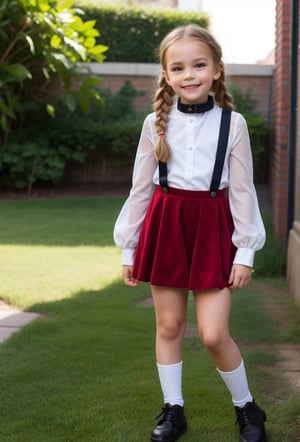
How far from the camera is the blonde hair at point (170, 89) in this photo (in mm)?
2580

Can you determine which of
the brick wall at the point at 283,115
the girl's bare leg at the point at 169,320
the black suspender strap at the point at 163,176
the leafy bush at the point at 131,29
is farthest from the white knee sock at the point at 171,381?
the leafy bush at the point at 131,29

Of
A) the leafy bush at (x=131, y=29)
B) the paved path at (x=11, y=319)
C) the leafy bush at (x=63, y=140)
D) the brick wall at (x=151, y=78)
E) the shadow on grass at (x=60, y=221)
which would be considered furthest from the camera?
the leafy bush at (x=131, y=29)

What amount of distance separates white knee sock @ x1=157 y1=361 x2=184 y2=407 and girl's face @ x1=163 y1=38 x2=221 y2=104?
0.99 m

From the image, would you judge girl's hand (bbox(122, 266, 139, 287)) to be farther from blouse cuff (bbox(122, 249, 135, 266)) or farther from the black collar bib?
the black collar bib

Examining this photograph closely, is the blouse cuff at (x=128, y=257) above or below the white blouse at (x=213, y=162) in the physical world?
below

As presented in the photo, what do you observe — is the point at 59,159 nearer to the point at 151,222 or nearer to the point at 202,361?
the point at 202,361

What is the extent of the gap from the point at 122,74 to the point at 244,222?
8131 mm

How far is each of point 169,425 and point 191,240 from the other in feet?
2.27

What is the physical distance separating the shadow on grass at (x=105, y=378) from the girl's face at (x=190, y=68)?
128 cm

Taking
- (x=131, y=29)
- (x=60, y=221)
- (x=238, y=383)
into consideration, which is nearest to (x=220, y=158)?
(x=238, y=383)

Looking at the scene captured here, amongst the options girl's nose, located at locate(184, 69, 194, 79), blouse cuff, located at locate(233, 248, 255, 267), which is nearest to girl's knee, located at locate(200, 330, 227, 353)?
blouse cuff, located at locate(233, 248, 255, 267)

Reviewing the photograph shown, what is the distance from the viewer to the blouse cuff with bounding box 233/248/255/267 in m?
2.57

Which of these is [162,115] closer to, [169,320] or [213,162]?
[213,162]

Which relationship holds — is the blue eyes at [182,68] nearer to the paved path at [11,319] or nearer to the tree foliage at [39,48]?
the paved path at [11,319]
